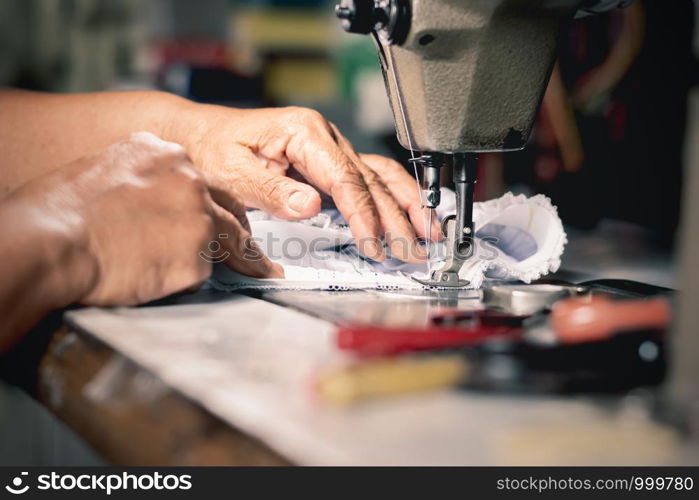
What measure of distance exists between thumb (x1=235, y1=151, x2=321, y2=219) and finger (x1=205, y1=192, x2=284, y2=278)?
0.10m

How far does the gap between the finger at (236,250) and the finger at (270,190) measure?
86 mm

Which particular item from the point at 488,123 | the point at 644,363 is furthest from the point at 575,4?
the point at 644,363

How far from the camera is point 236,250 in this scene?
2.28ft

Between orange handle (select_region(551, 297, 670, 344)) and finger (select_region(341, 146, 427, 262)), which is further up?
orange handle (select_region(551, 297, 670, 344))

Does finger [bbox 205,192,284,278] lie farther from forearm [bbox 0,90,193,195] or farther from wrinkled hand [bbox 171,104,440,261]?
forearm [bbox 0,90,193,195]

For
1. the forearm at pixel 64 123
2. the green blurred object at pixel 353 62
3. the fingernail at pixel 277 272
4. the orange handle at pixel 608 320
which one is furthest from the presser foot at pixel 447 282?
the green blurred object at pixel 353 62

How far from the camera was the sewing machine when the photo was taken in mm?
675

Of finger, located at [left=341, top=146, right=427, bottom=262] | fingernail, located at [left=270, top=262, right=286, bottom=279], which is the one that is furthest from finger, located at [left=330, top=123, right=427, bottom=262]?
fingernail, located at [left=270, top=262, right=286, bottom=279]

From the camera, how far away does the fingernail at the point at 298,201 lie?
814 mm

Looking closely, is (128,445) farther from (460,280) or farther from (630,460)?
(460,280)

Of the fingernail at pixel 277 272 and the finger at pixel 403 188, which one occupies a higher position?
the finger at pixel 403 188

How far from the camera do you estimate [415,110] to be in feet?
2.39

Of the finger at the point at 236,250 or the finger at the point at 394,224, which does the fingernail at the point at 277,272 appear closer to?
the finger at the point at 236,250
